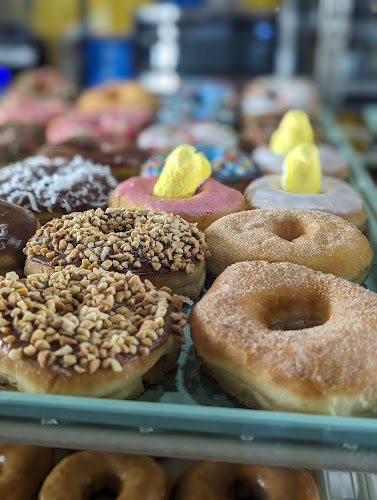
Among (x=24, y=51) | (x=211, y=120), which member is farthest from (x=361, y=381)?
(x=24, y=51)

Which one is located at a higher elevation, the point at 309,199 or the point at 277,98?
the point at 309,199

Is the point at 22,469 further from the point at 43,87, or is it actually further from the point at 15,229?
the point at 43,87

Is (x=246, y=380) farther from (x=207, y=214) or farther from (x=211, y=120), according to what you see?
(x=211, y=120)

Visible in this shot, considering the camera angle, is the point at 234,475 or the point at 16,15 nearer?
the point at 234,475

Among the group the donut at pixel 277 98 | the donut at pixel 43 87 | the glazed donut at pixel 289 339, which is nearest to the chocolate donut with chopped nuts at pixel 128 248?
the glazed donut at pixel 289 339

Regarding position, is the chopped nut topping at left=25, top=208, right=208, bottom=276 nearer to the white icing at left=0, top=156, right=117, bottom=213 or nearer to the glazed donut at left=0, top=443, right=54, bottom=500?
the white icing at left=0, top=156, right=117, bottom=213

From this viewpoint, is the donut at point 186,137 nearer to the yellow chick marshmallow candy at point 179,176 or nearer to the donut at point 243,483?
the yellow chick marshmallow candy at point 179,176

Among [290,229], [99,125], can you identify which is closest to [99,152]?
[99,125]

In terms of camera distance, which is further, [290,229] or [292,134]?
[292,134]
